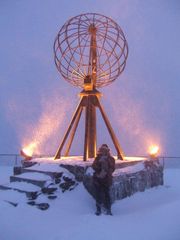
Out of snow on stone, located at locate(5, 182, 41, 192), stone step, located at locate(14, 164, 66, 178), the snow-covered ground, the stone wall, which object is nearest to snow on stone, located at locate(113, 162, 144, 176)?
the stone wall

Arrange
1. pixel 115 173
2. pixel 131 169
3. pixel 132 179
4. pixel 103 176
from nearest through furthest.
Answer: pixel 103 176, pixel 115 173, pixel 132 179, pixel 131 169

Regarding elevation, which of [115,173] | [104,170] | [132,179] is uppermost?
[104,170]

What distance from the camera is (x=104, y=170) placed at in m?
6.62

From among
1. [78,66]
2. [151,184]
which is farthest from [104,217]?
[78,66]

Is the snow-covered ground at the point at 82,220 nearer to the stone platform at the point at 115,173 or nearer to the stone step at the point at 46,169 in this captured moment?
the stone platform at the point at 115,173

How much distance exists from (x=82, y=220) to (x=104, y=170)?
1.19 m

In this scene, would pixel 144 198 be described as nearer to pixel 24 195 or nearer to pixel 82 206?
pixel 82 206

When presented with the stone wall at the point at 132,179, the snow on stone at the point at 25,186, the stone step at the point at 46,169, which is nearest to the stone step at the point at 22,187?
the snow on stone at the point at 25,186

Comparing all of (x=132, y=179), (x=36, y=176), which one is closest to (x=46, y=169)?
(x=36, y=176)

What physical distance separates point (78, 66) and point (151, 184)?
16.8 feet

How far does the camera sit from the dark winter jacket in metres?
6.60

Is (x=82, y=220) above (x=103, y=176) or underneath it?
underneath

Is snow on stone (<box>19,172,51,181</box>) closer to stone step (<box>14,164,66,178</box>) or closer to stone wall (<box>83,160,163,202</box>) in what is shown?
stone step (<box>14,164,66,178</box>)

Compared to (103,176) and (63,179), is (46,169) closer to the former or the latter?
(63,179)
